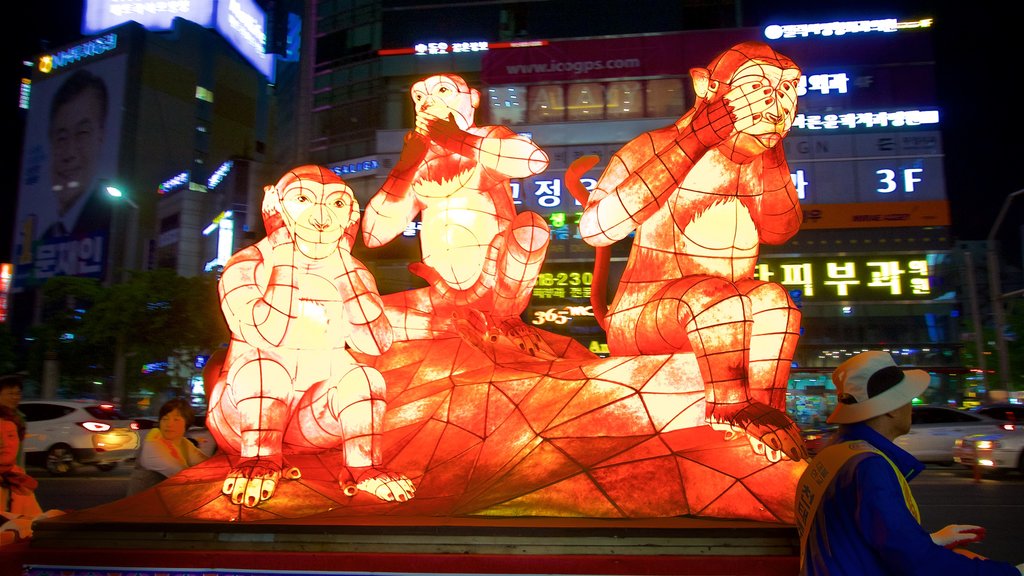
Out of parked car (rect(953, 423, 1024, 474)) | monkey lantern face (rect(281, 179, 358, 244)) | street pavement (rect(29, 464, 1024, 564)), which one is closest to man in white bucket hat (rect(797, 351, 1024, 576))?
monkey lantern face (rect(281, 179, 358, 244))

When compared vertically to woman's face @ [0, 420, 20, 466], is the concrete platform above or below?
below

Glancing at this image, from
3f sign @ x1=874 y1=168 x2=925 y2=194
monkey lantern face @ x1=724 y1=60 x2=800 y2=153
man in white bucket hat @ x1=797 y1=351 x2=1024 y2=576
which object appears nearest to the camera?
man in white bucket hat @ x1=797 y1=351 x2=1024 y2=576

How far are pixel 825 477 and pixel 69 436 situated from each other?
13.5 metres

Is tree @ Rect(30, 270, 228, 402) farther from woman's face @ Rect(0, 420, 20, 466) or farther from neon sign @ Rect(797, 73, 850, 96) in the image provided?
neon sign @ Rect(797, 73, 850, 96)

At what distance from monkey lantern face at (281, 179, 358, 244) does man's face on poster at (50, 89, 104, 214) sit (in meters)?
47.6

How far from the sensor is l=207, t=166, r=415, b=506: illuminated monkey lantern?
15.3 ft

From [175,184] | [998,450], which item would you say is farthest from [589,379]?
[175,184]

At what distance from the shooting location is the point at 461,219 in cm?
579

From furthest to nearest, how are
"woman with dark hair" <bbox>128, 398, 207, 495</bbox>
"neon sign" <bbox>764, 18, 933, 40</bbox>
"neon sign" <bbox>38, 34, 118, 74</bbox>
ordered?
"neon sign" <bbox>38, 34, 118, 74</bbox>
"neon sign" <bbox>764, 18, 933, 40</bbox>
"woman with dark hair" <bbox>128, 398, 207, 495</bbox>

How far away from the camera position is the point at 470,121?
5891mm

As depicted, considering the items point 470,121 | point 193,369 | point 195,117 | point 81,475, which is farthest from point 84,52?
point 470,121

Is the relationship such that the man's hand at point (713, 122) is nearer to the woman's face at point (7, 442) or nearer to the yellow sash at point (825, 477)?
the yellow sash at point (825, 477)

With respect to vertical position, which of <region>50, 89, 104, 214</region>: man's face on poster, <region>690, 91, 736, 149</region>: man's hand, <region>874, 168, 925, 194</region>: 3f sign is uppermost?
<region>50, 89, 104, 214</region>: man's face on poster

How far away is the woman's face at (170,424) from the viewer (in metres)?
5.36
